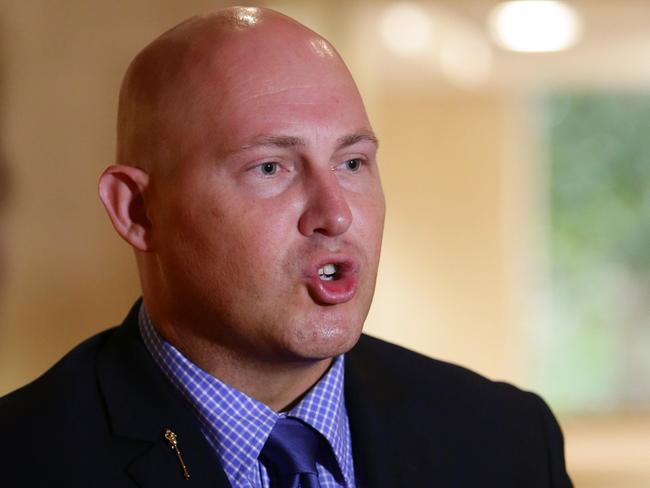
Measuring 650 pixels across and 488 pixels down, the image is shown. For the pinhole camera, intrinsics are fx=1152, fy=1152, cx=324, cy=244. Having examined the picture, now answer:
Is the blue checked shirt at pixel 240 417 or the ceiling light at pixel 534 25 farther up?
the ceiling light at pixel 534 25

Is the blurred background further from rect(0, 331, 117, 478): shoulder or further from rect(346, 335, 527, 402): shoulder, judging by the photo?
rect(0, 331, 117, 478): shoulder

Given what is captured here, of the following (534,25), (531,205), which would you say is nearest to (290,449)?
(534,25)

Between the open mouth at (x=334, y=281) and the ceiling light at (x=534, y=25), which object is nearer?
the open mouth at (x=334, y=281)

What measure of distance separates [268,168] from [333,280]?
0.16 metres

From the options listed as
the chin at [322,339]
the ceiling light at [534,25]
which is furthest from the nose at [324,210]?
the ceiling light at [534,25]

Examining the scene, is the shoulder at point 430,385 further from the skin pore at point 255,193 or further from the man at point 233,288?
the skin pore at point 255,193

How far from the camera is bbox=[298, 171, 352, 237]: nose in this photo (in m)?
1.36

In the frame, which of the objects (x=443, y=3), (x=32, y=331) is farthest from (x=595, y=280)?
(x=32, y=331)

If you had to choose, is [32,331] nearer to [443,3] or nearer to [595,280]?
[443,3]

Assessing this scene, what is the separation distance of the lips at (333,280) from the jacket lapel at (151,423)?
26 centimetres

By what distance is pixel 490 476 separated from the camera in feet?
5.45

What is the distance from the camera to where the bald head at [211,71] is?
1418 mm

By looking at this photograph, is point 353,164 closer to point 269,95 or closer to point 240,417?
point 269,95

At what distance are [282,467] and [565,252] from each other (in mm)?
8160
